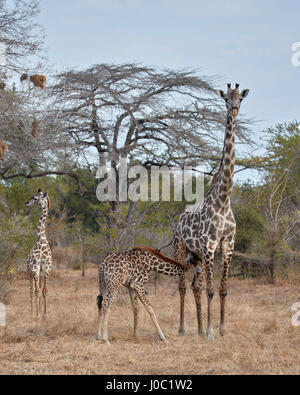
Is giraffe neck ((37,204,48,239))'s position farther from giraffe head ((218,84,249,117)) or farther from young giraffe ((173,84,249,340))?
giraffe head ((218,84,249,117))

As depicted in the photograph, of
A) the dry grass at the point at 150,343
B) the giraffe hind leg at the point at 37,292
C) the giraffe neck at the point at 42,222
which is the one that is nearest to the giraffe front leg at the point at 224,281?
the dry grass at the point at 150,343

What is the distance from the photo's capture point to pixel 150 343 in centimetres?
755

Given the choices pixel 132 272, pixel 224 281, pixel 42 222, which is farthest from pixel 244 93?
pixel 42 222

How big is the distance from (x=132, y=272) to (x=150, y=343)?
1.02m

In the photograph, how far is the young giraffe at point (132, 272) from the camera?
305 inches

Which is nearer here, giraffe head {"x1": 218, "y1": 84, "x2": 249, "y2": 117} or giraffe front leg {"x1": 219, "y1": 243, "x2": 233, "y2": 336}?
giraffe head {"x1": 218, "y1": 84, "x2": 249, "y2": 117}

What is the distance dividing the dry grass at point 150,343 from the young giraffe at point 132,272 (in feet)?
1.58

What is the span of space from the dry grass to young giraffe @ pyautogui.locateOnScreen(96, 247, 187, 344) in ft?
1.58

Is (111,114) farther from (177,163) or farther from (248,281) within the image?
(248,281)

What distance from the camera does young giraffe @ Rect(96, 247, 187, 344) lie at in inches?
305

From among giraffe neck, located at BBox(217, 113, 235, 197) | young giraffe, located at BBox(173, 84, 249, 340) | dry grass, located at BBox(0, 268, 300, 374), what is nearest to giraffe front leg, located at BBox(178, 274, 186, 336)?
young giraffe, located at BBox(173, 84, 249, 340)

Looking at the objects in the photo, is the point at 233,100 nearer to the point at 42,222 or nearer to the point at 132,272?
the point at 132,272

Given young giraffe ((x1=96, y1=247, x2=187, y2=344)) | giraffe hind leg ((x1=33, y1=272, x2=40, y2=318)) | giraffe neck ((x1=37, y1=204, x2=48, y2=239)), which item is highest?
giraffe neck ((x1=37, y1=204, x2=48, y2=239))

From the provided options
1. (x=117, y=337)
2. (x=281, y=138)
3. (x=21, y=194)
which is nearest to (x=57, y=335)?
(x=117, y=337)
